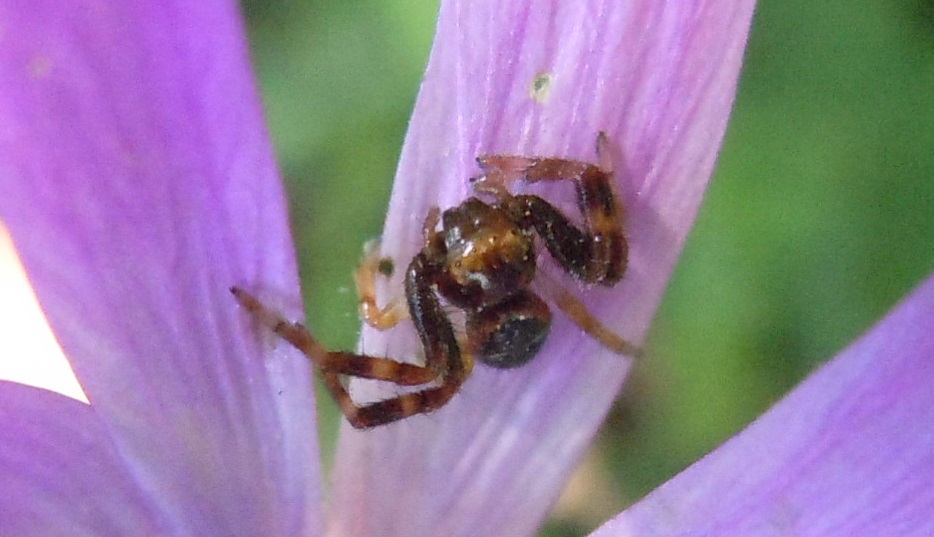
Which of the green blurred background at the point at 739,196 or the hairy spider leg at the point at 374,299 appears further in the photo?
the green blurred background at the point at 739,196

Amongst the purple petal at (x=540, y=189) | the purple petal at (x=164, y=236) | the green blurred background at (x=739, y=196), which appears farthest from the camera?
the green blurred background at (x=739, y=196)

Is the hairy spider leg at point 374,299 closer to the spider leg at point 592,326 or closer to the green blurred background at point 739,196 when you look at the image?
the spider leg at point 592,326

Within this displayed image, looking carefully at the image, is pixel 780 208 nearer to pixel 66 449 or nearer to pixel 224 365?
pixel 224 365

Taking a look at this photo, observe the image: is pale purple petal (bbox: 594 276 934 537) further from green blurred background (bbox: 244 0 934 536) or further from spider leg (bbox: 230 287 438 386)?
green blurred background (bbox: 244 0 934 536)

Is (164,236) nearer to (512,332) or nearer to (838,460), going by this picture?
(512,332)

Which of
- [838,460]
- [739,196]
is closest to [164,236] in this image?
[838,460]

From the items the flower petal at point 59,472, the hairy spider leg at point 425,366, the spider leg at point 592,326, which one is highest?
the flower petal at point 59,472

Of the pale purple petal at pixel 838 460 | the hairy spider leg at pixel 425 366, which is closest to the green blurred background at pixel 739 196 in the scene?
the hairy spider leg at pixel 425 366
